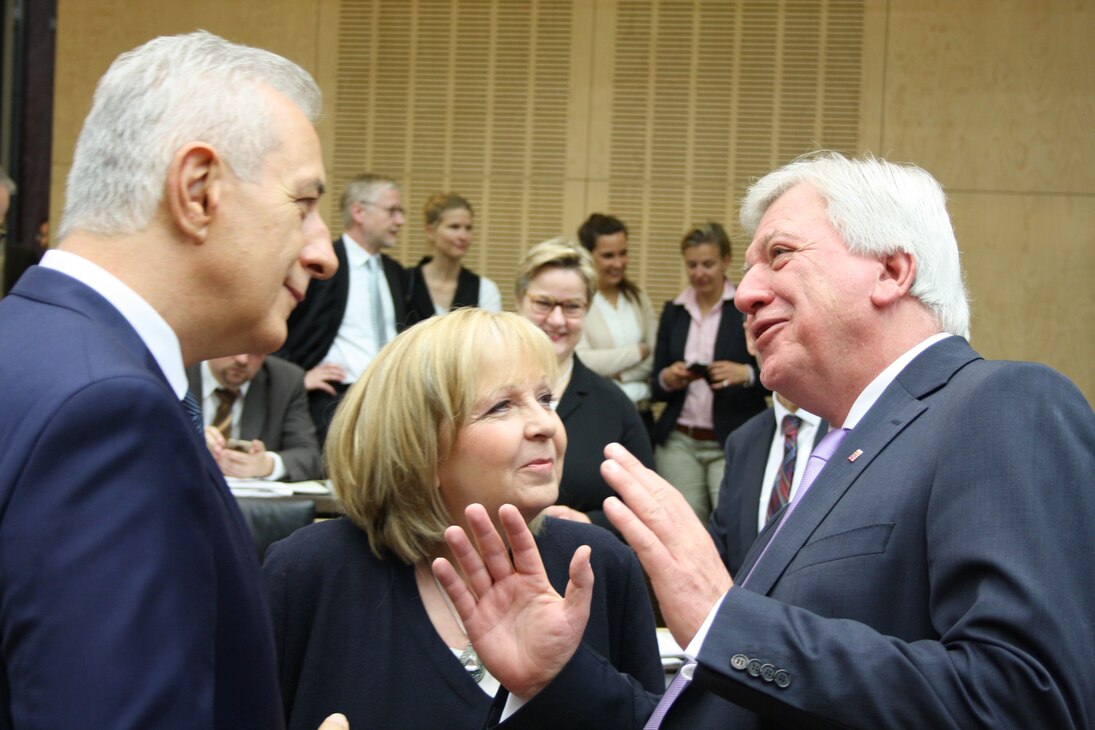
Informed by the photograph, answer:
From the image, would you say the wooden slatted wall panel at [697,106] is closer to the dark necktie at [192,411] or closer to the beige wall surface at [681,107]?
the beige wall surface at [681,107]

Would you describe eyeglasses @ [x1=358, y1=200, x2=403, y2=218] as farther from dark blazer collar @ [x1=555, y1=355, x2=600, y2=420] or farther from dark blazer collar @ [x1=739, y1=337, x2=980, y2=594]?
dark blazer collar @ [x1=739, y1=337, x2=980, y2=594]

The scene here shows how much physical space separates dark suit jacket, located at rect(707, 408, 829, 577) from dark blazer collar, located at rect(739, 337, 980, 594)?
76.8 inches

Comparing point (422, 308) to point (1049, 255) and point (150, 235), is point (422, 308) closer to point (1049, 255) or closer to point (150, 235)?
point (1049, 255)

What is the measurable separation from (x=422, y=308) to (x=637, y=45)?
2.80 meters

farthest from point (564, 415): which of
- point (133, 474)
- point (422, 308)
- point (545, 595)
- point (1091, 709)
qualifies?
point (133, 474)

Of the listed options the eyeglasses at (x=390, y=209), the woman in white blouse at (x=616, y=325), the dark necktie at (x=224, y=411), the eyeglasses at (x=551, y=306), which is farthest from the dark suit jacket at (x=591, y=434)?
the eyeglasses at (x=390, y=209)

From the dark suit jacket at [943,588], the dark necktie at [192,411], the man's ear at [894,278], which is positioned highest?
the man's ear at [894,278]

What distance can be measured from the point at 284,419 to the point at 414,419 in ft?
9.17

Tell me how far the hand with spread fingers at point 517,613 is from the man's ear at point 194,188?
28.7 inches

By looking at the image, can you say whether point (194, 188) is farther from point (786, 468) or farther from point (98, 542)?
point (786, 468)

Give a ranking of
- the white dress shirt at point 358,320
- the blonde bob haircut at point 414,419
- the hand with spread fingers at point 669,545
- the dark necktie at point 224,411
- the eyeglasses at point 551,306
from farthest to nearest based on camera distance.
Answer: the white dress shirt at point 358,320, the dark necktie at point 224,411, the eyeglasses at point 551,306, the blonde bob haircut at point 414,419, the hand with spread fingers at point 669,545

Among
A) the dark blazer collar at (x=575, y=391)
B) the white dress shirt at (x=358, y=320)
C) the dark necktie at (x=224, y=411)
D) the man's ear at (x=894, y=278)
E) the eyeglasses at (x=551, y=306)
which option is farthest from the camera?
the white dress shirt at (x=358, y=320)

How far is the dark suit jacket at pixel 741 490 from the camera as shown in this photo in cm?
403

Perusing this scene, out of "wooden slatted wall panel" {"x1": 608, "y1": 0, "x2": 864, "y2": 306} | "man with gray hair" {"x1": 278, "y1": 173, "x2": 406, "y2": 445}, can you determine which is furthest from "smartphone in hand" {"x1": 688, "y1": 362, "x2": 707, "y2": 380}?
"wooden slatted wall panel" {"x1": 608, "y1": 0, "x2": 864, "y2": 306}
